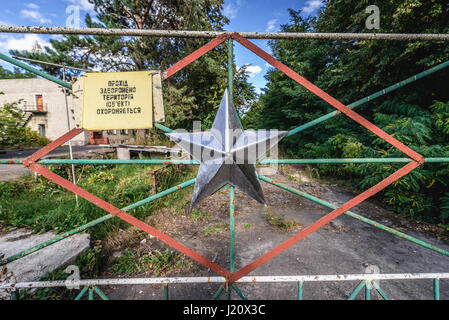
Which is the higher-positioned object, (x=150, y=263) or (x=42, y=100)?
(x=42, y=100)

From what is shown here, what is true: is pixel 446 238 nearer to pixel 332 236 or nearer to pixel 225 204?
pixel 332 236

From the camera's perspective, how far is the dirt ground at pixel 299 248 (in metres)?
2.25

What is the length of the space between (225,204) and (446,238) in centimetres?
426

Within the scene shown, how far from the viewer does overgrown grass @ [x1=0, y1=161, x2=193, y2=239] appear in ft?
10.3

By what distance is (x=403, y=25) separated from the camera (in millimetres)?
3854

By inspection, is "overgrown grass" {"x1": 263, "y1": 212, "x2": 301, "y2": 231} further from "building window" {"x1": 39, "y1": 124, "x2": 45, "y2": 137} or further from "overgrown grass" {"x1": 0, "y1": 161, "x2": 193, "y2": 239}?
"building window" {"x1": 39, "y1": 124, "x2": 45, "y2": 137}

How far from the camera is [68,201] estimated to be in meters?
4.07

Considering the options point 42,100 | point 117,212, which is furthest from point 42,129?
point 117,212

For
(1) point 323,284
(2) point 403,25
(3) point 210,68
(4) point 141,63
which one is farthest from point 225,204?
(4) point 141,63

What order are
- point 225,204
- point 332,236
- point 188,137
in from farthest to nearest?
point 225,204, point 332,236, point 188,137

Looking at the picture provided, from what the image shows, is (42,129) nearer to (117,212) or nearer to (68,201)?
(68,201)

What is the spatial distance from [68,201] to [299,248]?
4918mm

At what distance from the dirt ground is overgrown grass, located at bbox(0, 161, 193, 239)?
44 centimetres

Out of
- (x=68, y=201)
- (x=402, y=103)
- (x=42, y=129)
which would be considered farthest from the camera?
(x=42, y=129)
